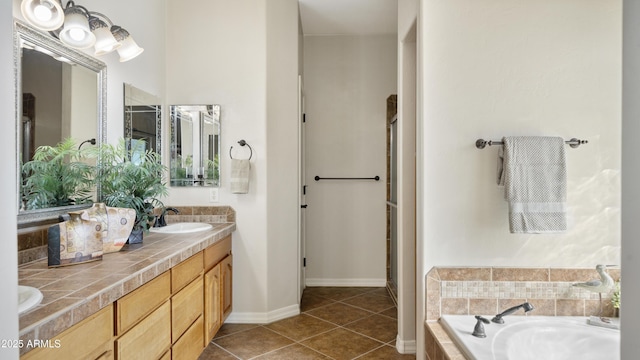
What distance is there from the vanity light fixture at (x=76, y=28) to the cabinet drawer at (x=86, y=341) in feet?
4.50

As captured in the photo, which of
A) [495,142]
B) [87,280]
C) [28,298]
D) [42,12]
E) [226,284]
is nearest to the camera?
[28,298]

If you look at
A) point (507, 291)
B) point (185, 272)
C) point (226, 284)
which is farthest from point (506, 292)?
point (226, 284)

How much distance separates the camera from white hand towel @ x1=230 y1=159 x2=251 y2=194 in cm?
272

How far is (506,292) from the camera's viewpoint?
5.82ft

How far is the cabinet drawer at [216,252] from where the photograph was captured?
7.30 ft

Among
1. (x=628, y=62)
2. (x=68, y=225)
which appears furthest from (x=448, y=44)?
(x=68, y=225)

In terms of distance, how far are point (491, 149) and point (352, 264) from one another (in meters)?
2.36

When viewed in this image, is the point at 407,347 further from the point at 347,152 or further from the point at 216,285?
the point at 347,152

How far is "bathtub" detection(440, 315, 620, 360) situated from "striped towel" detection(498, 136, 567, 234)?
0.47m

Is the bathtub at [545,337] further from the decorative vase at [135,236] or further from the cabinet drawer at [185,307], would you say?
the decorative vase at [135,236]

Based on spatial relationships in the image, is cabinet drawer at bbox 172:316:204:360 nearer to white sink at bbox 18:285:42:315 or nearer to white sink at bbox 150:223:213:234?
white sink at bbox 150:223:213:234

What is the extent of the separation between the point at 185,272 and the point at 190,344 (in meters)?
0.43

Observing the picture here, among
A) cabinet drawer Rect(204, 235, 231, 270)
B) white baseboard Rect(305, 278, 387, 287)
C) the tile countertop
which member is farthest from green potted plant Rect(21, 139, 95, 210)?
white baseboard Rect(305, 278, 387, 287)

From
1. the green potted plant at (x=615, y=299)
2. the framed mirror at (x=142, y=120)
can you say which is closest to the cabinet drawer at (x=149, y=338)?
the framed mirror at (x=142, y=120)
